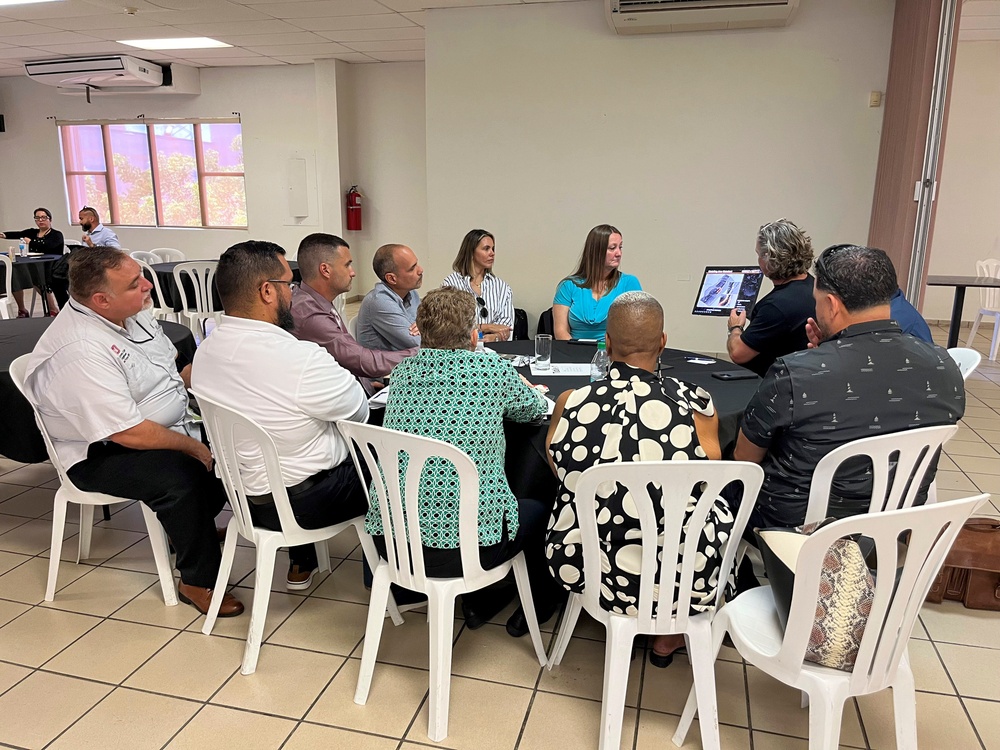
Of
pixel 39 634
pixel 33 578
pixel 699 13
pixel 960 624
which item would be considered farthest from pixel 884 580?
pixel 699 13

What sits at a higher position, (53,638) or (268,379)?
(268,379)

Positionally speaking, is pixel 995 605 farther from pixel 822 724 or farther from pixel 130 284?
pixel 130 284

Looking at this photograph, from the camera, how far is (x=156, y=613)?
2416 millimetres

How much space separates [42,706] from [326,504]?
36.8 inches

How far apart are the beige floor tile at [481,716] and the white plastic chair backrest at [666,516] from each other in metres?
0.43

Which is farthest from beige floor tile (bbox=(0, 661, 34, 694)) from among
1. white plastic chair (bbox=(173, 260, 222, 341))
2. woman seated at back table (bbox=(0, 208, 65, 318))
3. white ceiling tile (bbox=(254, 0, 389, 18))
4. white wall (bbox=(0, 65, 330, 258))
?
white wall (bbox=(0, 65, 330, 258))

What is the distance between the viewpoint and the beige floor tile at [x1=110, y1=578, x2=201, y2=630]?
237 centimetres

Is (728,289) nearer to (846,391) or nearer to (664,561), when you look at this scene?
(846,391)

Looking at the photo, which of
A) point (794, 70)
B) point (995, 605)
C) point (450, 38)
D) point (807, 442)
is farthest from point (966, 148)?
point (807, 442)

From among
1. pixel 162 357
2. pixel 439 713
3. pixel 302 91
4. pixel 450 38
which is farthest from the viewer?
pixel 302 91

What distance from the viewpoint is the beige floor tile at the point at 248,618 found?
232 cm

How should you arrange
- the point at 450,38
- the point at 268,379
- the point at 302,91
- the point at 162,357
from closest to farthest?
1. the point at 268,379
2. the point at 162,357
3. the point at 450,38
4. the point at 302,91

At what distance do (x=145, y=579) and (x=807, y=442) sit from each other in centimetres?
240

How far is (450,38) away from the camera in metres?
5.79
